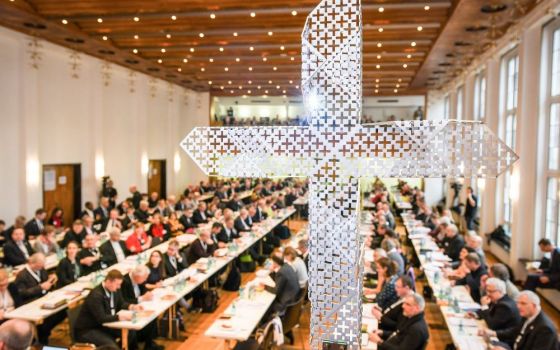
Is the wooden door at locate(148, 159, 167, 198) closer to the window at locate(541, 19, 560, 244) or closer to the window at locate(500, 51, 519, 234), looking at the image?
the window at locate(500, 51, 519, 234)

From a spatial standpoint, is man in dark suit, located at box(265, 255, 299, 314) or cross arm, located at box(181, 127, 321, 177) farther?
man in dark suit, located at box(265, 255, 299, 314)

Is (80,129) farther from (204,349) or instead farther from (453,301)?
(453,301)

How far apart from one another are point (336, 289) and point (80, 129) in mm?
15696

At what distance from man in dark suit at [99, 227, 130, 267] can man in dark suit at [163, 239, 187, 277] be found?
1070mm

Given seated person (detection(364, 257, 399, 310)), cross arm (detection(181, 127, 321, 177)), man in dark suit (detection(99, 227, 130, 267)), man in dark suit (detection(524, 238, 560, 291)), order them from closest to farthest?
cross arm (detection(181, 127, 321, 177)) → seated person (detection(364, 257, 399, 310)) → man in dark suit (detection(524, 238, 560, 291)) → man in dark suit (detection(99, 227, 130, 267))

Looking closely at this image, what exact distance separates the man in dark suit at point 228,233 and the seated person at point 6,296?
5047 mm

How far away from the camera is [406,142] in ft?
5.30

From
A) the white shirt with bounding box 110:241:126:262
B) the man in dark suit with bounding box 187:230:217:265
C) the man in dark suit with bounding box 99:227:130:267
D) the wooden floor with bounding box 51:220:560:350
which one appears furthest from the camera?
the man in dark suit with bounding box 187:230:217:265

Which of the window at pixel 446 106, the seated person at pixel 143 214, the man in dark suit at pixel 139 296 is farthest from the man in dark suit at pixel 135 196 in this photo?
the window at pixel 446 106

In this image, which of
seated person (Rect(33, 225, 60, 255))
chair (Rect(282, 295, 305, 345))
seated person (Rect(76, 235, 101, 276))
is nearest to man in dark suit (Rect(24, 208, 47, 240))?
seated person (Rect(33, 225, 60, 255))

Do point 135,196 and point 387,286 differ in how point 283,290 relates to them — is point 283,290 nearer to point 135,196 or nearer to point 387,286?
point 387,286

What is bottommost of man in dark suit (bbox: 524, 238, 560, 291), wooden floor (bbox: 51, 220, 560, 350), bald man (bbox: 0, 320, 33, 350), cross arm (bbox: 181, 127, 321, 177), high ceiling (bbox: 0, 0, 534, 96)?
wooden floor (bbox: 51, 220, 560, 350)

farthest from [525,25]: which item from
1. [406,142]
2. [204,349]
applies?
[406,142]

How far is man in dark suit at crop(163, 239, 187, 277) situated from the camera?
860 cm
